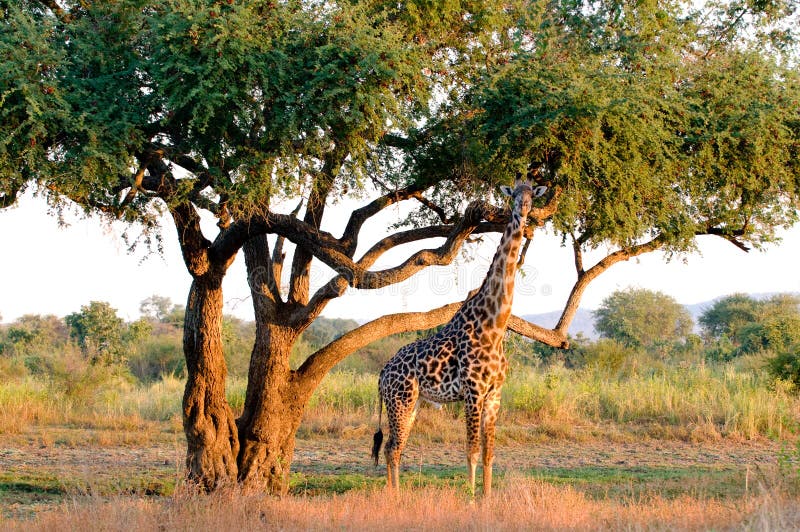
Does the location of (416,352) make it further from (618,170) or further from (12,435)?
(12,435)

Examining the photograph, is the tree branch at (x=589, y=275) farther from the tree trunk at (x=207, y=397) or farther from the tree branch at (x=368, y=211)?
the tree trunk at (x=207, y=397)

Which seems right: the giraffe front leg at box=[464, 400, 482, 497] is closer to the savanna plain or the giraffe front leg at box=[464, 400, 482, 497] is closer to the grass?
the savanna plain

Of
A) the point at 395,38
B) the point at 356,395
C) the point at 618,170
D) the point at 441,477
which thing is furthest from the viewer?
the point at 356,395

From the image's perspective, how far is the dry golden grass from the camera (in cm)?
664

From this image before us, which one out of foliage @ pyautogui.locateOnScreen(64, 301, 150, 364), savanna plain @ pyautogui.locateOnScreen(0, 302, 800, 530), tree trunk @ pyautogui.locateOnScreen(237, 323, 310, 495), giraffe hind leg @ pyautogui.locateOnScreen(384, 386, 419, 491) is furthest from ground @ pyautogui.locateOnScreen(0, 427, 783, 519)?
foliage @ pyautogui.locateOnScreen(64, 301, 150, 364)

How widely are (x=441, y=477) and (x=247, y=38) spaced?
236 inches

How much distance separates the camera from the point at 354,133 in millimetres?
8703

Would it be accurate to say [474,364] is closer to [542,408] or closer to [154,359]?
[542,408]

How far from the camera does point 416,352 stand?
9930 mm

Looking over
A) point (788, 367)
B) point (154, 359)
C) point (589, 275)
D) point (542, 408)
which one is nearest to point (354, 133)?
point (589, 275)

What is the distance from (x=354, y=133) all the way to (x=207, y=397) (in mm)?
3604

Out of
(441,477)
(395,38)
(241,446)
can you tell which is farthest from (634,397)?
(395,38)

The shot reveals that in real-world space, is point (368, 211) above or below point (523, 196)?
above

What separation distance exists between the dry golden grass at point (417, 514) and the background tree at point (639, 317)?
3192cm
